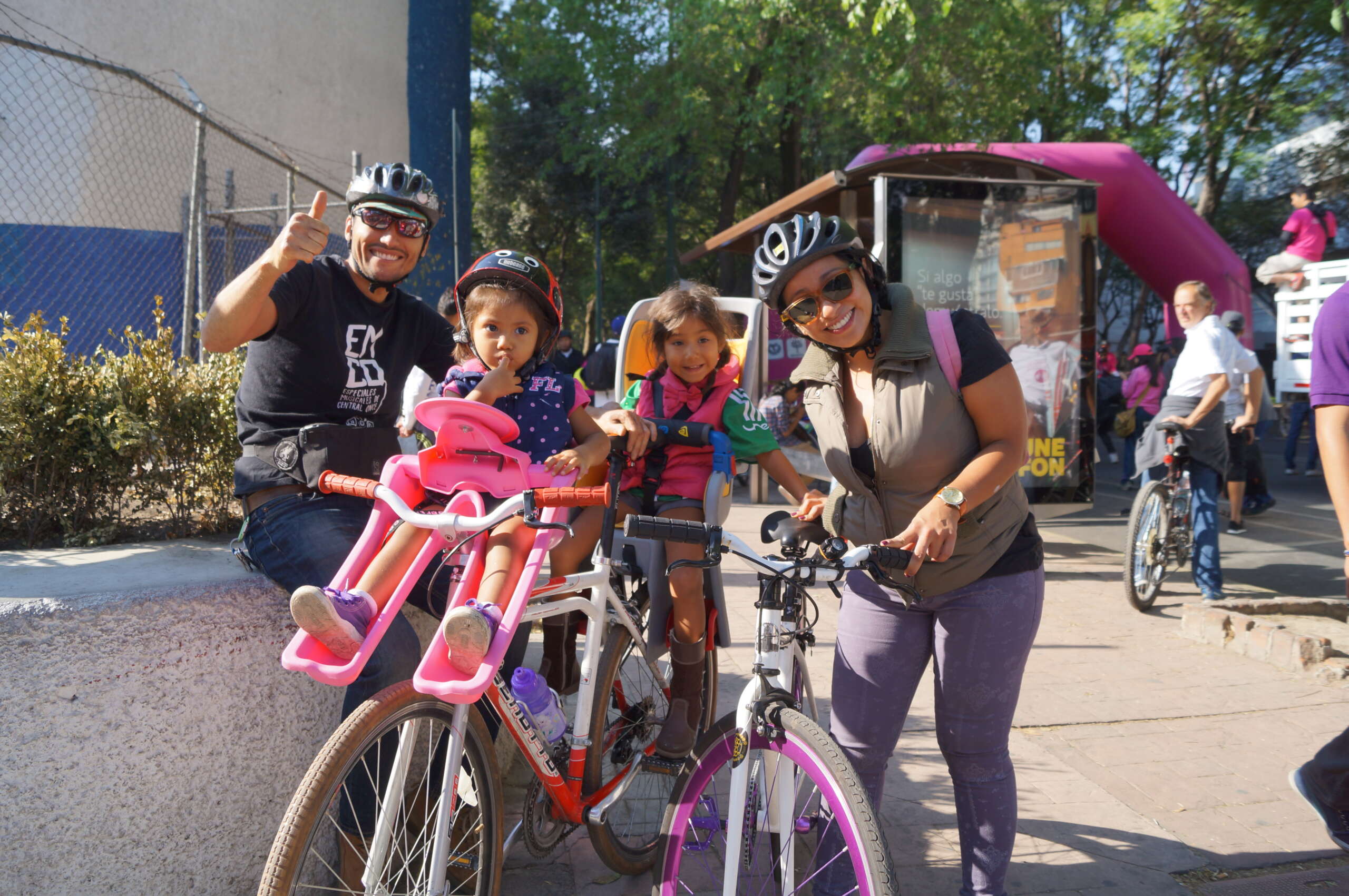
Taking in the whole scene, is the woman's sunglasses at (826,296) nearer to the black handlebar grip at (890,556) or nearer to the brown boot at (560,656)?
the black handlebar grip at (890,556)

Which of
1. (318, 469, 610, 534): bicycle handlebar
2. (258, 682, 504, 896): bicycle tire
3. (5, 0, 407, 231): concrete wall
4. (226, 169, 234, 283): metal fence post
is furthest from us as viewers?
(5, 0, 407, 231): concrete wall

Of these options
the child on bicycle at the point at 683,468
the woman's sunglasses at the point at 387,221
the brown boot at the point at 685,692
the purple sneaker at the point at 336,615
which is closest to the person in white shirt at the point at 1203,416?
→ the child on bicycle at the point at 683,468

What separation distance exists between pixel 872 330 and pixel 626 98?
16170 millimetres

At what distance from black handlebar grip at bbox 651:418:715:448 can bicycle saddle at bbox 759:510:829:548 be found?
0.74 m

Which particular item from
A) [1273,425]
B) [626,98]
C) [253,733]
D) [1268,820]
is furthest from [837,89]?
[253,733]

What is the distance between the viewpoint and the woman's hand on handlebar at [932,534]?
2223mm

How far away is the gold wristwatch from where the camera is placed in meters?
2.28

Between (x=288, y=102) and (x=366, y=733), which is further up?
(x=288, y=102)

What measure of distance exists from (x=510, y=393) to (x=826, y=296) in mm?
938

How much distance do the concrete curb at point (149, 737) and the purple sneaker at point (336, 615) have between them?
717mm

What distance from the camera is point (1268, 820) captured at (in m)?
3.52

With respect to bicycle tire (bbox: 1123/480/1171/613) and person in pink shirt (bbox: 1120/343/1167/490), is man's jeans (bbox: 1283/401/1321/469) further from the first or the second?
bicycle tire (bbox: 1123/480/1171/613)

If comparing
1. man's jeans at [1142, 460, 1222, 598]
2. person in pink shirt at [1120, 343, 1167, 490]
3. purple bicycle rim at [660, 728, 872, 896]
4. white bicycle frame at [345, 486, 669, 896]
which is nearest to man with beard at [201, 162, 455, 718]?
white bicycle frame at [345, 486, 669, 896]

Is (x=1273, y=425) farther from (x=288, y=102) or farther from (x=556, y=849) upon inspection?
(x=556, y=849)
